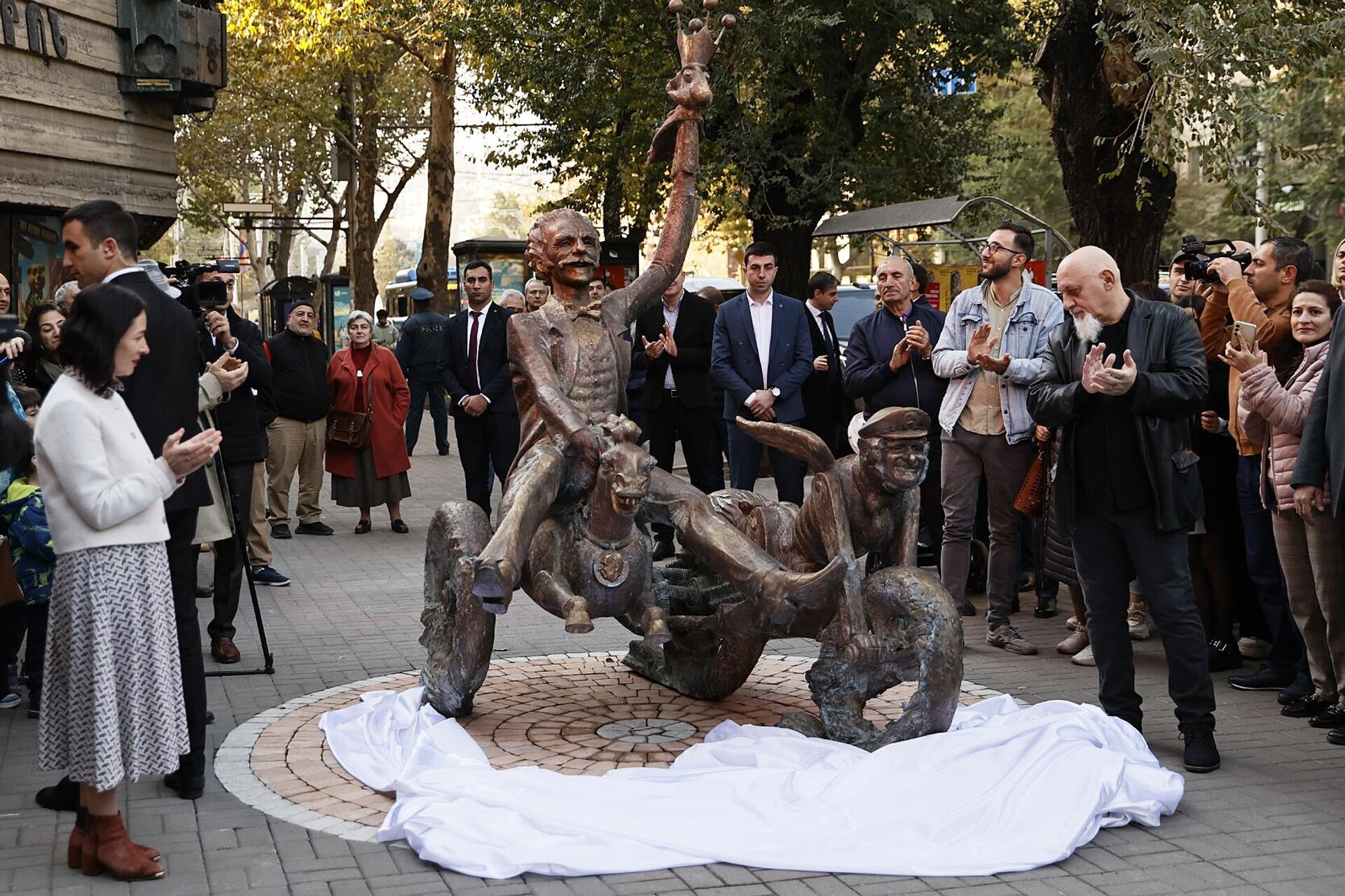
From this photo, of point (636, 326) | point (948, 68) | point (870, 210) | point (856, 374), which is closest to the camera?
point (856, 374)

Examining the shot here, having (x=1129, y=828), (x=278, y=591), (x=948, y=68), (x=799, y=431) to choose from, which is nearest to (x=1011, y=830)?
(x=1129, y=828)

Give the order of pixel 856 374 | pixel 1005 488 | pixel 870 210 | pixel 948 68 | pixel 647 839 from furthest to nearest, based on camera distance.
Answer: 1. pixel 948 68
2. pixel 870 210
3. pixel 856 374
4. pixel 1005 488
5. pixel 647 839

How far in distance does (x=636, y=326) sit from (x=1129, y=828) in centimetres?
670

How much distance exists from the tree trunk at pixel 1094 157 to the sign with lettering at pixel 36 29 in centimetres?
877

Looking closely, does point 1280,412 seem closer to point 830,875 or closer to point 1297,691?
point 1297,691

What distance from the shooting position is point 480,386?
37.7ft

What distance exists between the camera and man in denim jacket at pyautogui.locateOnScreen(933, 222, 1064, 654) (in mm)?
7992

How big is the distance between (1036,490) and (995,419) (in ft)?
1.68

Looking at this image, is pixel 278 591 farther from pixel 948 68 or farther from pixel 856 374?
pixel 948 68

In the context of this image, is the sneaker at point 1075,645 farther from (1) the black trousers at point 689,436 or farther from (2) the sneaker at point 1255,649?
(1) the black trousers at point 689,436

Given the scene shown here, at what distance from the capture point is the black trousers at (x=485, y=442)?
11281mm

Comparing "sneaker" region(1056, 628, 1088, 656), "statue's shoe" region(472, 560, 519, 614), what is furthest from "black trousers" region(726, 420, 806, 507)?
"statue's shoe" region(472, 560, 519, 614)

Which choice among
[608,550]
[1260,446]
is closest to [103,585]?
[608,550]

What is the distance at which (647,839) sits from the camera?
15.8 feet
